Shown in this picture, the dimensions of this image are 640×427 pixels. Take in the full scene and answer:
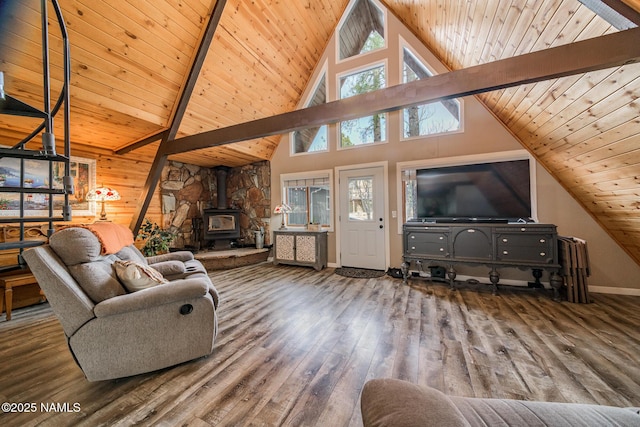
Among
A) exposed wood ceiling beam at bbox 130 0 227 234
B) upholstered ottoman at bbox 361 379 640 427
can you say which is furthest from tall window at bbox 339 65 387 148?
upholstered ottoman at bbox 361 379 640 427

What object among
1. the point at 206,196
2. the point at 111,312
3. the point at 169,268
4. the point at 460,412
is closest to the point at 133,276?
the point at 111,312

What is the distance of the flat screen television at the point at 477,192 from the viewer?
11.0 feet

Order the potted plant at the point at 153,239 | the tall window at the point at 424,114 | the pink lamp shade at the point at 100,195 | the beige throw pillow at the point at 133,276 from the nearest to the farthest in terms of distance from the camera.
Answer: the beige throw pillow at the point at 133,276 → the pink lamp shade at the point at 100,195 → the tall window at the point at 424,114 → the potted plant at the point at 153,239

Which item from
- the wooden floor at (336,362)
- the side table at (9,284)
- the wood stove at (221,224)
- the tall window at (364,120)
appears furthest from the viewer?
the wood stove at (221,224)

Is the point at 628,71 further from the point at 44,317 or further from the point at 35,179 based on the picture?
the point at 35,179

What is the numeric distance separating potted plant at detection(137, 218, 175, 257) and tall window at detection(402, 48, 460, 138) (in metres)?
4.93

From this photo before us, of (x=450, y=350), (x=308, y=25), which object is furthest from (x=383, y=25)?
(x=450, y=350)

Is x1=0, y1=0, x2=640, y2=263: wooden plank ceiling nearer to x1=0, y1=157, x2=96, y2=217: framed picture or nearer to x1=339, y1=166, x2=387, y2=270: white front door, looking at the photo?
x1=0, y1=157, x2=96, y2=217: framed picture

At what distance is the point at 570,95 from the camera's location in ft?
7.09

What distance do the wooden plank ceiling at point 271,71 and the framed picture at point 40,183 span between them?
1.08 ft

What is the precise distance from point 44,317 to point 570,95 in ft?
19.5

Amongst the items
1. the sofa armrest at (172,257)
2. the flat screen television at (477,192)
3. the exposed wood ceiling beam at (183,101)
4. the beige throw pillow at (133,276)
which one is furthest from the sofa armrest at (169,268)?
the flat screen television at (477,192)

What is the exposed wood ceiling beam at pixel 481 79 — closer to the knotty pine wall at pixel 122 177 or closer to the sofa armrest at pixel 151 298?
the sofa armrest at pixel 151 298

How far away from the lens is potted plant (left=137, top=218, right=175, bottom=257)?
175 inches
